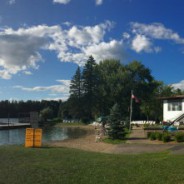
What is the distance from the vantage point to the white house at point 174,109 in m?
38.7

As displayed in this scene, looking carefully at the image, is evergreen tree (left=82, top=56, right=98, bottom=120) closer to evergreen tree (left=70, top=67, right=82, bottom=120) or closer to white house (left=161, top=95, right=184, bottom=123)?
evergreen tree (left=70, top=67, right=82, bottom=120)

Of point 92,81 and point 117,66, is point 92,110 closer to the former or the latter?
point 92,81

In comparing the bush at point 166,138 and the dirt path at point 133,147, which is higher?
the bush at point 166,138

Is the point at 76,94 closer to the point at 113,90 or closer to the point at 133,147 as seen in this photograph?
the point at 113,90

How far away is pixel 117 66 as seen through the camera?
71.6 metres

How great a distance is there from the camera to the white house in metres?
38.7

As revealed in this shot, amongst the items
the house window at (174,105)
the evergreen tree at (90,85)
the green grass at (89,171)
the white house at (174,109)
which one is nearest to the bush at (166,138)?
the green grass at (89,171)

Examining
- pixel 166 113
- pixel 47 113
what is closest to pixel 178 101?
pixel 166 113

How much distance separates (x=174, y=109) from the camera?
3972 cm

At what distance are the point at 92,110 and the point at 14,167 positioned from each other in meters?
65.2

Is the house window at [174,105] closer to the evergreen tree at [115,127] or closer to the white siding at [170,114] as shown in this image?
the white siding at [170,114]

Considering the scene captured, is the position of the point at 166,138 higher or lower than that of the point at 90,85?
lower

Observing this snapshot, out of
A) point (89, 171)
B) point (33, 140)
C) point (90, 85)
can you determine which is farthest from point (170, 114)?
point (90, 85)

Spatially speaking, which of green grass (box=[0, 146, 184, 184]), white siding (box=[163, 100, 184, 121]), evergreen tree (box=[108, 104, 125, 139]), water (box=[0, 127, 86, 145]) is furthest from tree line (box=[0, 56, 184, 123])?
green grass (box=[0, 146, 184, 184])
